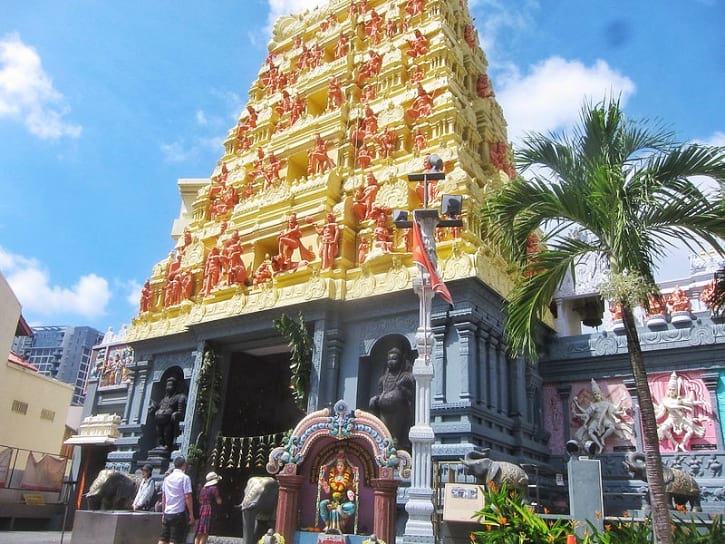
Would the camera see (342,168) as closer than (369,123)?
Yes

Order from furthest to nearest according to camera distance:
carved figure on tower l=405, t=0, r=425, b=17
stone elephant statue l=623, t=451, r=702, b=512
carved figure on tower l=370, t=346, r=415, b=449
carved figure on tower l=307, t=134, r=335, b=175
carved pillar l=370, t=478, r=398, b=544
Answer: carved figure on tower l=405, t=0, r=425, b=17 < carved figure on tower l=307, t=134, r=335, b=175 < carved figure on tower l=370, t=346, r=415, b=449 < stone elephant statue l=623, t=451, r=702, b=512 < carved pillar l=370, t=478, r=398, b=544

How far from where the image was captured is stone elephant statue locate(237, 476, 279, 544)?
13820 millimetres

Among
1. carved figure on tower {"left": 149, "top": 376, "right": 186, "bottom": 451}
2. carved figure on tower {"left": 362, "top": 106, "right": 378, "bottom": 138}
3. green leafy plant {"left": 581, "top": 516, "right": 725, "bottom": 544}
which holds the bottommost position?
green leafy plant {"left": 581, "top": 516, "right": 725, "bottom": 544}

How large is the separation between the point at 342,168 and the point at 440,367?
8272 millimetres

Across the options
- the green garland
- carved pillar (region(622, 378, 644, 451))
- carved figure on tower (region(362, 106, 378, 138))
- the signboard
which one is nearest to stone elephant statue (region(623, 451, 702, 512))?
carved pillar (region(622, 378, 644, 451))

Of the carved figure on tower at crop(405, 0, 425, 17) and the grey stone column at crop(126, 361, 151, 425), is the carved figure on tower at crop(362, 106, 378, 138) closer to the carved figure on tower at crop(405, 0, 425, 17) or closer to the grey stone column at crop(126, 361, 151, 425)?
the carved figure on tower at crop(405, 0, 425, 17)

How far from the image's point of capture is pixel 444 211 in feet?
36.7

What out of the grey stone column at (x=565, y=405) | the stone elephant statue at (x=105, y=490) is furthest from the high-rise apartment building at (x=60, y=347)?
the grey stone column at (x=565, y=405)

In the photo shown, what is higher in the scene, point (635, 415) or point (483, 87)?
point (483, 87)

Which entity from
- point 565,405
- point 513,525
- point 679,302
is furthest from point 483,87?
point 513,525

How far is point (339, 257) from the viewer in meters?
18.8

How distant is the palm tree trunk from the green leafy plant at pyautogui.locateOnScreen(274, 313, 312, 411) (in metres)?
10.1

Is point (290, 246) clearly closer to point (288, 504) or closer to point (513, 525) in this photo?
point (288, 504)

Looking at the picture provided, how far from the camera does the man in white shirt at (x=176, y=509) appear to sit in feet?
33.4
